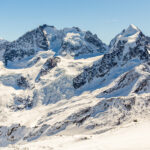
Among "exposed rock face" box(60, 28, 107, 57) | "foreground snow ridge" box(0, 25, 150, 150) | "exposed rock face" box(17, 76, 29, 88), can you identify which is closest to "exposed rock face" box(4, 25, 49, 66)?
"foreground snow ridge" box(0, 25, 150, 150)

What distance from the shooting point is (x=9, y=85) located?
144125mm

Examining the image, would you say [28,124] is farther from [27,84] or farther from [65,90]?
[27,84]

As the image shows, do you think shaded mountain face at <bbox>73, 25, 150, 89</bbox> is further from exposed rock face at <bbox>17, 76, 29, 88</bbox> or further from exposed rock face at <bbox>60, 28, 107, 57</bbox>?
exposed rock face at <bbox>60, 28, 107, 57</bbox>

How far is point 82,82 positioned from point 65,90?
10.2 m

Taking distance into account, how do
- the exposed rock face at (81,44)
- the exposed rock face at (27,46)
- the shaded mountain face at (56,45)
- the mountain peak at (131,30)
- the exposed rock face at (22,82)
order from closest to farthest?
1. the exposed rock face at (22,82)
2. the mountain peak at (131,30)
3. the exposed rock face at (81,44)
4. the shaded mountain face at (56,45)
5. the exposed rock face at (27,46)

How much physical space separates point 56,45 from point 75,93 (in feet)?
269

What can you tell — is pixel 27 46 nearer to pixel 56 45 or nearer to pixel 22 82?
pixel 56 45

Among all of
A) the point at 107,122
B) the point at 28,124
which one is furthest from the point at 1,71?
the point at 107,122

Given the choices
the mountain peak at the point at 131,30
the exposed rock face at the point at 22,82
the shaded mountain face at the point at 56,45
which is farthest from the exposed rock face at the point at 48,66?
the mountain peak at the point at 131,30

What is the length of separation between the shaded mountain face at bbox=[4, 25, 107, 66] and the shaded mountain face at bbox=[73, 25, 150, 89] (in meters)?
43.7

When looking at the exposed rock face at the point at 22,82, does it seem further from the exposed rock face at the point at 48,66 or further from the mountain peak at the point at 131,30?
the mountain peak at the point at 131,30

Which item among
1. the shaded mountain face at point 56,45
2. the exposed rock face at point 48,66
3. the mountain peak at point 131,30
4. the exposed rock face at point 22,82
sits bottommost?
the exposed rock face at point 22,82

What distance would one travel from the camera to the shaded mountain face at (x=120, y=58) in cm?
12031

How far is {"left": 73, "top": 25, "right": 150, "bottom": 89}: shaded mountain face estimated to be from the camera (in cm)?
12031
